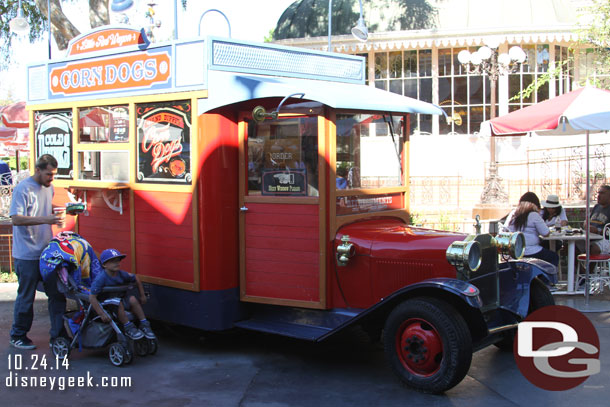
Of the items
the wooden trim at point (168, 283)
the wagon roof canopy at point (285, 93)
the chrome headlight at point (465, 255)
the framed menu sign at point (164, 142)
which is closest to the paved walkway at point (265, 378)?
the wooden trim at point (168, 283)

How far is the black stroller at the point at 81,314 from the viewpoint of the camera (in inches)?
209

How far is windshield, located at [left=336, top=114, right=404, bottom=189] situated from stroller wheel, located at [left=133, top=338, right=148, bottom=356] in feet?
6.83

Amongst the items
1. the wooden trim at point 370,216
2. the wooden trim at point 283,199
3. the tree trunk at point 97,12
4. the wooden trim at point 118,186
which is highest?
the tree trunk at point 97,12

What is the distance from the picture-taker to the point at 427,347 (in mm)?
4543

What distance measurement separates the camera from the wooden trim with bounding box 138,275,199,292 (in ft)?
18.5

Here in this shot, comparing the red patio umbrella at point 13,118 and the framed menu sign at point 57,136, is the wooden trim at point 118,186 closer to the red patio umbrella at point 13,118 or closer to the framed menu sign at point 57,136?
the framed menu sign at point 57,136

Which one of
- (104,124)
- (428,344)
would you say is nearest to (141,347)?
(104,124)

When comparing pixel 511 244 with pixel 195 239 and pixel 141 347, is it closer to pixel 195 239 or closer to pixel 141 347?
pixel 195 239

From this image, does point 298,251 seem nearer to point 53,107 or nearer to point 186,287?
→ point 186,287

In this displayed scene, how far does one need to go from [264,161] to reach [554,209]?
4475 mm

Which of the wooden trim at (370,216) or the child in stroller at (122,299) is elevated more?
the wooden trim at (370,216)

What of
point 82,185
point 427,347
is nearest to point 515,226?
point 427,347

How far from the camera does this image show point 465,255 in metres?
4.58

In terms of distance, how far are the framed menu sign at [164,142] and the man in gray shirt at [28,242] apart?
81cm
